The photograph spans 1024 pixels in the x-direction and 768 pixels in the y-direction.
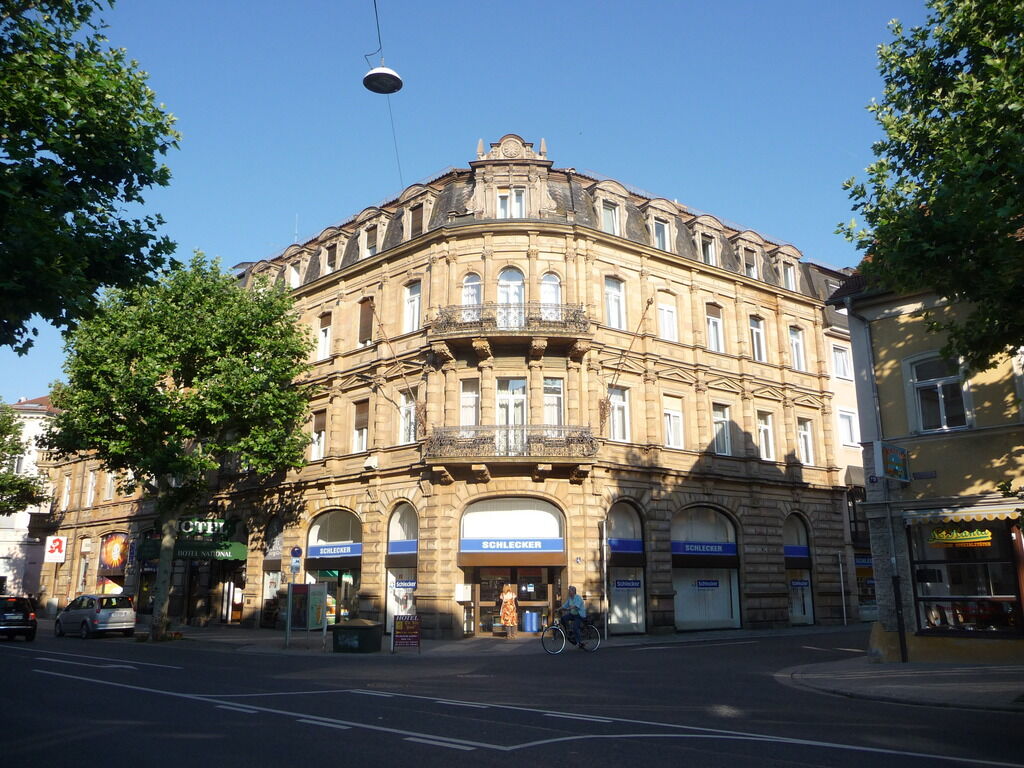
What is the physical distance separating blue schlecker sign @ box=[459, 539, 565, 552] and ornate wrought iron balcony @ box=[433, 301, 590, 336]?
6.90m

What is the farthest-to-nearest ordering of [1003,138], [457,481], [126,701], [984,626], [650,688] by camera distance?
[457,481] → [984,626] → [650,688] → [126,701] → [1003,138]

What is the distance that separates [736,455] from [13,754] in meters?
28.8

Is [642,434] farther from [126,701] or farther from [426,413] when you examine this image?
[126,701]

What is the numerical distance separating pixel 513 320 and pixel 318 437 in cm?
1102

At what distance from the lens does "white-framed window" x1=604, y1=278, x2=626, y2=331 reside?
101 ft

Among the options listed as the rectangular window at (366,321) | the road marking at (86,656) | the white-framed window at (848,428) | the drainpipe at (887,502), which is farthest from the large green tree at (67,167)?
the white-framed window at (848,428)

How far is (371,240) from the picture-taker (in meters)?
34.2

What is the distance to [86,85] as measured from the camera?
41.0ft

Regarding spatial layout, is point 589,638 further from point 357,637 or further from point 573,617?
point 357,637

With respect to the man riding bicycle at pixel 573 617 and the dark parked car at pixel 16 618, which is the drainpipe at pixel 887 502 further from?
the dark parked car at pixel 16 618

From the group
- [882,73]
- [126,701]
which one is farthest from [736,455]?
[126,701]

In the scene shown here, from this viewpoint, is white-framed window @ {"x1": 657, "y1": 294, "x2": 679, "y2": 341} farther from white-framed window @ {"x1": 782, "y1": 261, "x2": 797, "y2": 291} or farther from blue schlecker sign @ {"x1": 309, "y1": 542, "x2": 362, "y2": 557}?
blue schlecker sign @ {"x1": 309, "y1": 542, "x2": 362, "y2": 557}

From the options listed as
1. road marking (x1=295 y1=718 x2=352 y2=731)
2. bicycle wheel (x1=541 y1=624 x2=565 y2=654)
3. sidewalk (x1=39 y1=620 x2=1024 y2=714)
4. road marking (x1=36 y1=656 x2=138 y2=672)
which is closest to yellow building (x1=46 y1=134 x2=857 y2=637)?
sidewalk (x1=39 y1=620 x2=1024 y2=714)

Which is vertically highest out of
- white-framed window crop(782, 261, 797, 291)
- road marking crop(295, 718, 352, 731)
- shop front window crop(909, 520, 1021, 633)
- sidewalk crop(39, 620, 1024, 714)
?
white-framed window crop(782, 261, 797, 291)
